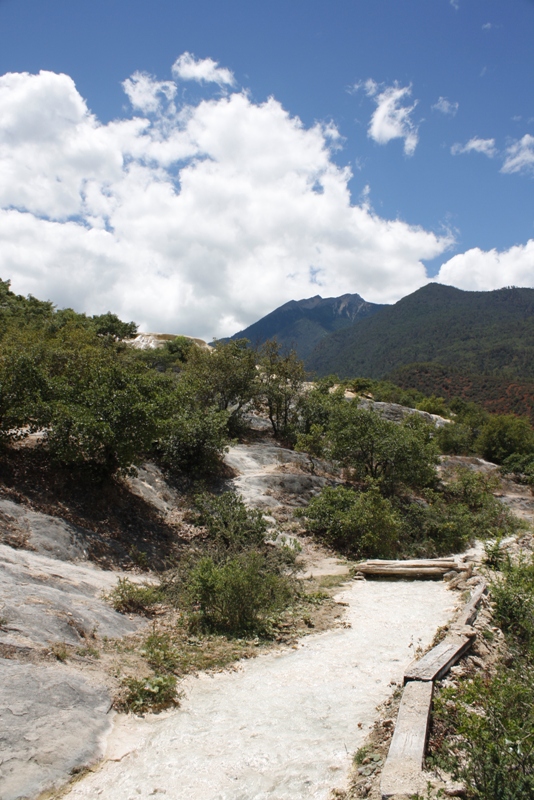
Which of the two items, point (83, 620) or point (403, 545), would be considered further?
point (403, 545)

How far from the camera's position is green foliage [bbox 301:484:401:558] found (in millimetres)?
13156

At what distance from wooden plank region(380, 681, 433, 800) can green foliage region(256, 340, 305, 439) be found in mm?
20637

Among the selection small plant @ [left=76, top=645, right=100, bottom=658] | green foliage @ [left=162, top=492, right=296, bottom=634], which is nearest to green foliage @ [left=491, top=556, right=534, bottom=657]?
green foliage @ [left=162, top=492, right=296, bottom=634]

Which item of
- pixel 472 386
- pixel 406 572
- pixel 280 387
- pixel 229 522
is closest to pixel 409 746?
pixel 406 572

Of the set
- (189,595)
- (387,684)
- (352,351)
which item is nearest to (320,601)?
(189,595)

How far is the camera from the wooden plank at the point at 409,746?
296 cm

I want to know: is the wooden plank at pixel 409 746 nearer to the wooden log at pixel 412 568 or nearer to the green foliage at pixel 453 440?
the wooden log at pixel 412 568

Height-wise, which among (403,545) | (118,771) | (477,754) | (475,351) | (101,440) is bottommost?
(403,545)

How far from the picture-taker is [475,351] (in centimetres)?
10950

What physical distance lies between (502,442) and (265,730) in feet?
128

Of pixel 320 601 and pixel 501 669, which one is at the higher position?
pixel 501 669

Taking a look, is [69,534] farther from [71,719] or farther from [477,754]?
[477,754]

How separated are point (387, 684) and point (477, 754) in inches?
84.4

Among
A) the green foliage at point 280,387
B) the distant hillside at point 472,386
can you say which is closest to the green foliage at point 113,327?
the green foliage at point 280,387
